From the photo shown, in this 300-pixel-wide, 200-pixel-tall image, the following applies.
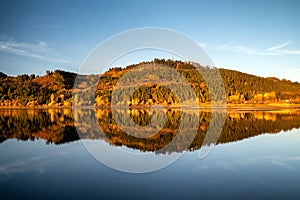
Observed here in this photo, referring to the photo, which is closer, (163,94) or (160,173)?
(160,173)

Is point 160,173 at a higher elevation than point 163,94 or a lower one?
lower

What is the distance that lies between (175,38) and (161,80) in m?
109

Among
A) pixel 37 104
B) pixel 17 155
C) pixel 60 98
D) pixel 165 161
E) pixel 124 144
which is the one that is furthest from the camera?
pixel 60 98

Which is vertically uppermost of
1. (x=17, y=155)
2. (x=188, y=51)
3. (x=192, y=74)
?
(x=192, y=74)

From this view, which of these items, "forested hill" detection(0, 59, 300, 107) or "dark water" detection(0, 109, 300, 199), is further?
"forested hill" detection(0, 59, 300, 107)

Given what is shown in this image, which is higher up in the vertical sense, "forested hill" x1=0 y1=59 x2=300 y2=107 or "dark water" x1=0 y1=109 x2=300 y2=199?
"forested hill" x1=0 y1=59 x2=300 y2=107

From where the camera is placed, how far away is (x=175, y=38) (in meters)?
20.1

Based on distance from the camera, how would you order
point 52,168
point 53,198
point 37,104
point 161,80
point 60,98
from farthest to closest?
point 161,80 → point 60,98 → point 37,104 → point 52,168 → point 53,198

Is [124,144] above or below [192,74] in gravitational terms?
below

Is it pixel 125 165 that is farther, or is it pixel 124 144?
pixel 124 144

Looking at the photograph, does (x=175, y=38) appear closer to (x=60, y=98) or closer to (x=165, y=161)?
(x=165, y=161)

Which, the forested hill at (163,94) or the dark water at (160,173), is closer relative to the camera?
the dark water at (160,173)

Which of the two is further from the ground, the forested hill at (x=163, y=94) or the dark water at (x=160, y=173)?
the forested hill at (x=163, y=94)

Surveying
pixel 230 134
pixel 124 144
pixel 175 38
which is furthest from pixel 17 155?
pixel 230 134
